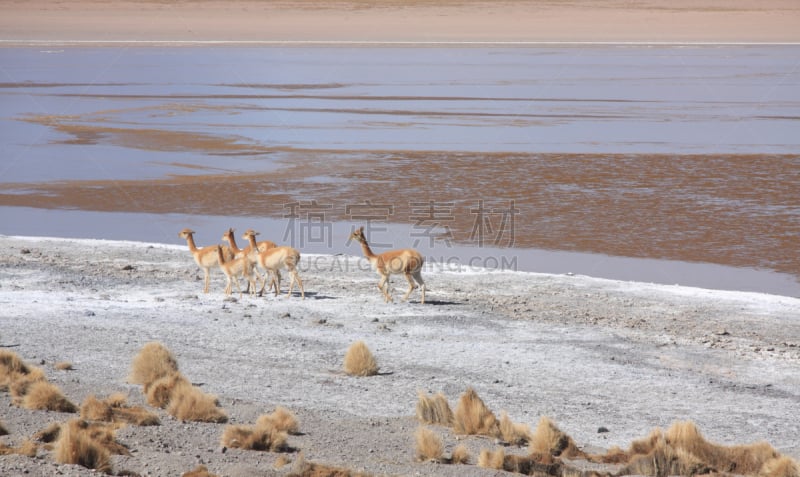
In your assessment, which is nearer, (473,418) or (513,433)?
(513,433)

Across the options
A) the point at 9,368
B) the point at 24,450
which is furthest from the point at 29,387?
the point at 24,450

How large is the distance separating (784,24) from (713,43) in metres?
10.9

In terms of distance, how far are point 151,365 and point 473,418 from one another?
107 inches

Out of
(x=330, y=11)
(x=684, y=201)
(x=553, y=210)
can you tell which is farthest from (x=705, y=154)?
(x=330, y=11)

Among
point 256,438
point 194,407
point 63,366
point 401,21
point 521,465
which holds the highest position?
point 401,21

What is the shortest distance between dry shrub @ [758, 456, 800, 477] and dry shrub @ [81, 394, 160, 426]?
422 centimetres

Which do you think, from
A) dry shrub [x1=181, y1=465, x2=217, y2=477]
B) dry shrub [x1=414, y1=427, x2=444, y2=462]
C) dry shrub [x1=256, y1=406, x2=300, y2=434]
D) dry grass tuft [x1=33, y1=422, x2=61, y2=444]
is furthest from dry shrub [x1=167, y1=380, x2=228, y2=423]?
dry shrub [x1=414, y1=427, x2=444, y2=462]

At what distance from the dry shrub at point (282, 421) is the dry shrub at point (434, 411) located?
973 millimetres

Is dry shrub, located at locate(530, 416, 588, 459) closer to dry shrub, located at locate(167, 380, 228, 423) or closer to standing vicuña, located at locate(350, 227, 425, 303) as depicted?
dry shrub, located at locate(167, 380, 228, 423)

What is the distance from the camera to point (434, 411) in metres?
8.52

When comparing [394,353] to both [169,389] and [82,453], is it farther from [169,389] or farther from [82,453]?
[82,453]

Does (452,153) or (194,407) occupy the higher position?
(452,153)

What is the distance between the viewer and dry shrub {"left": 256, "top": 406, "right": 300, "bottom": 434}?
8000mm

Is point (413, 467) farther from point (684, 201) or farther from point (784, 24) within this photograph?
point (784, 24)
